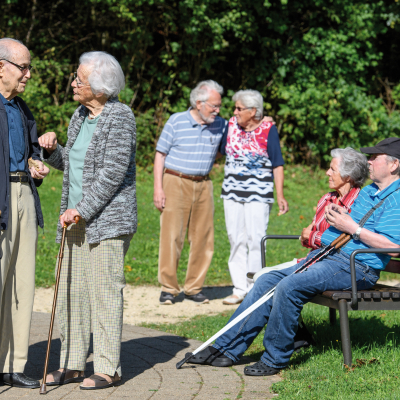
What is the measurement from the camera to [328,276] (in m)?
4.25

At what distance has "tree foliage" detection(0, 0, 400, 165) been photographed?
15219mm

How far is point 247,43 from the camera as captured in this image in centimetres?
1636

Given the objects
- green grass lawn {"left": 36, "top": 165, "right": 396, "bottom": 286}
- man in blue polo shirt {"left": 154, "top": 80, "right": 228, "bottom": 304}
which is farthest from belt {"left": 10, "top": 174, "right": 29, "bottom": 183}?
green grass lawn {"left": 36, "top": 165, "right": 396, "bottom": 286}

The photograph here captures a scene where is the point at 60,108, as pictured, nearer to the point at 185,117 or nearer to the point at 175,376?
the point at 185,117

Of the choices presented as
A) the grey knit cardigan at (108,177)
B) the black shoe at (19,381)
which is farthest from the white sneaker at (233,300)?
the black shoe at (19,381)

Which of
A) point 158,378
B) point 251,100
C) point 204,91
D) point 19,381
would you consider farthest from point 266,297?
point 204,91

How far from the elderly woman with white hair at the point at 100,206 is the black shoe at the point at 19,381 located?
9 centimetres

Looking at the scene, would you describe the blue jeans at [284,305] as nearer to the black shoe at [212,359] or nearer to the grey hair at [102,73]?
the black shoe at [212,359]

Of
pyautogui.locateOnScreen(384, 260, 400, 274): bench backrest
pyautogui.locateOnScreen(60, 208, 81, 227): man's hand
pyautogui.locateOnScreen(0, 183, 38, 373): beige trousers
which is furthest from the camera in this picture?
pyautogui.locateOnScreen(384, 260, 400, 274): bench backrest

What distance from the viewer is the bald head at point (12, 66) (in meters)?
3.86

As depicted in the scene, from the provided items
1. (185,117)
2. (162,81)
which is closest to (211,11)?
(162,81)

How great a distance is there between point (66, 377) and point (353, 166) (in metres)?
2.54

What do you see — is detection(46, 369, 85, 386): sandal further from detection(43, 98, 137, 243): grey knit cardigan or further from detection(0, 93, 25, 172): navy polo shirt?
detection(0, 93, 25, 172): navy polo shirt

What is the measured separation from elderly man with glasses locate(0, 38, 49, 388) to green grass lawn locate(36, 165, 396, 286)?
2.97 meters
